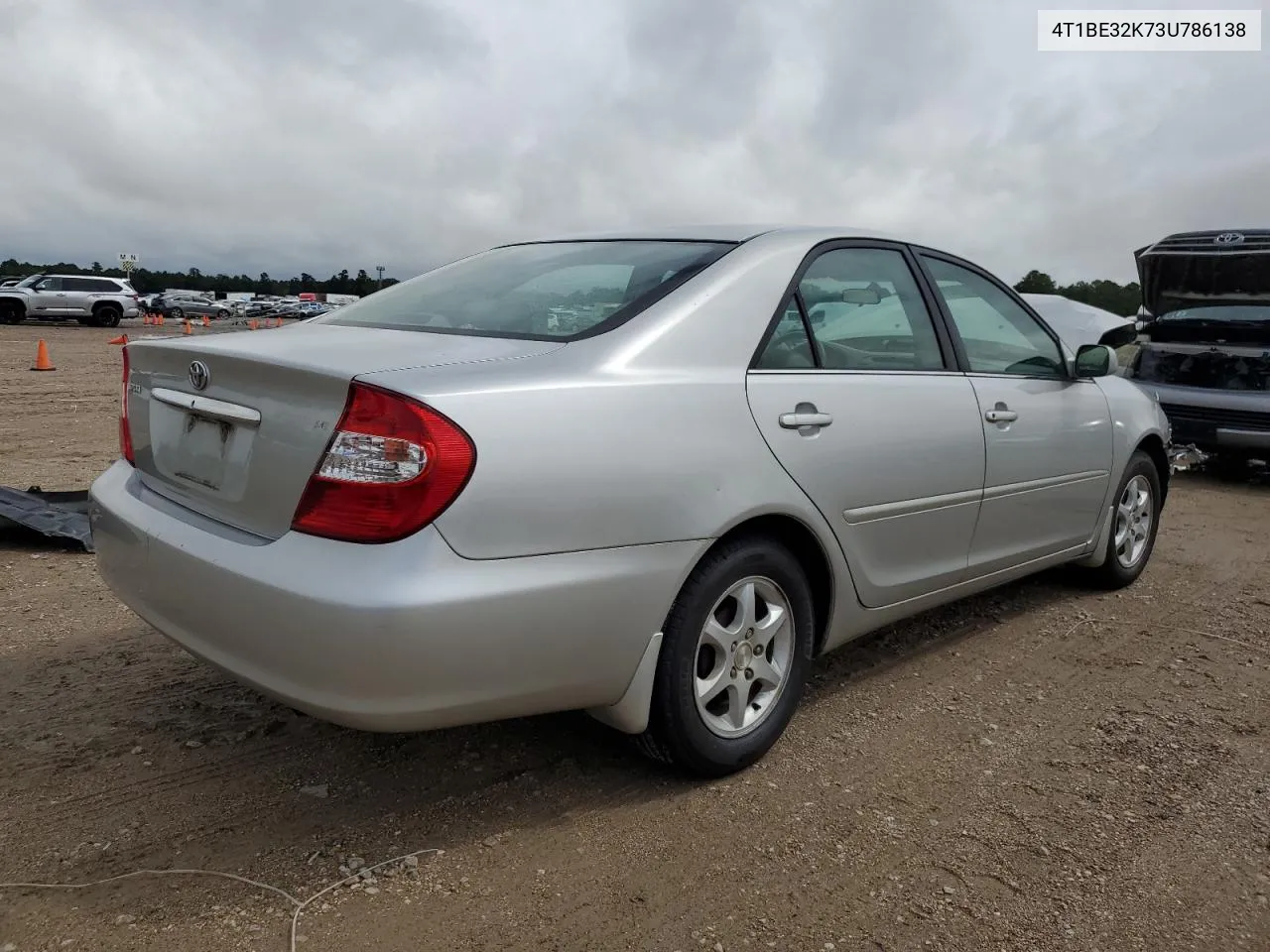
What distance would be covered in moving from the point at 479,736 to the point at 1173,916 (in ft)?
6.07

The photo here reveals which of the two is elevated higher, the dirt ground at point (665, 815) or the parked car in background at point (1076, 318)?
the parked car in background at point (1076, 318)

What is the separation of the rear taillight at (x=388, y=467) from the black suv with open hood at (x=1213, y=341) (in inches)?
305

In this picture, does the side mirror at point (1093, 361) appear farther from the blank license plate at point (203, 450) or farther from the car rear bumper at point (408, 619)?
the blank license plate at point (203, 450)

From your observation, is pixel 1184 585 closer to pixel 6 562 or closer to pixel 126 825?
pixel 126 825

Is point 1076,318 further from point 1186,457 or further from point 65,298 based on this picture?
point 65,298

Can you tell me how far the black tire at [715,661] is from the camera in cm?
246

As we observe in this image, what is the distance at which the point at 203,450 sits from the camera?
2438 millimetres

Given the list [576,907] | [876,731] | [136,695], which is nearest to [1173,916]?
[876,731]

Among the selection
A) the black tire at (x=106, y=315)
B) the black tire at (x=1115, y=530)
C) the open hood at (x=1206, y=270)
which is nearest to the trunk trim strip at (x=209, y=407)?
the black tire at (x=1115, y=530)

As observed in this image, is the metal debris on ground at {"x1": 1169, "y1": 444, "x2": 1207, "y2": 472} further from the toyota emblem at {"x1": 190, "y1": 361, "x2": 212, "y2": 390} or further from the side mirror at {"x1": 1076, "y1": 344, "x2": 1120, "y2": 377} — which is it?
the toyota emblem at {"x1": 190, "y1": 361, "x2": 212, "y2": 390}

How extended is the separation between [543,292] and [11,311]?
33.3 m

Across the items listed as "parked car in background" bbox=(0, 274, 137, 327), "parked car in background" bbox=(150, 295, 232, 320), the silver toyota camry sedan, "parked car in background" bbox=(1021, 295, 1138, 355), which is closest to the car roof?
the silver toyota camry sedan

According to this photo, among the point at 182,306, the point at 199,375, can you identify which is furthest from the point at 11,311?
the point at 199,375

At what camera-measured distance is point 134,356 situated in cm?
282
